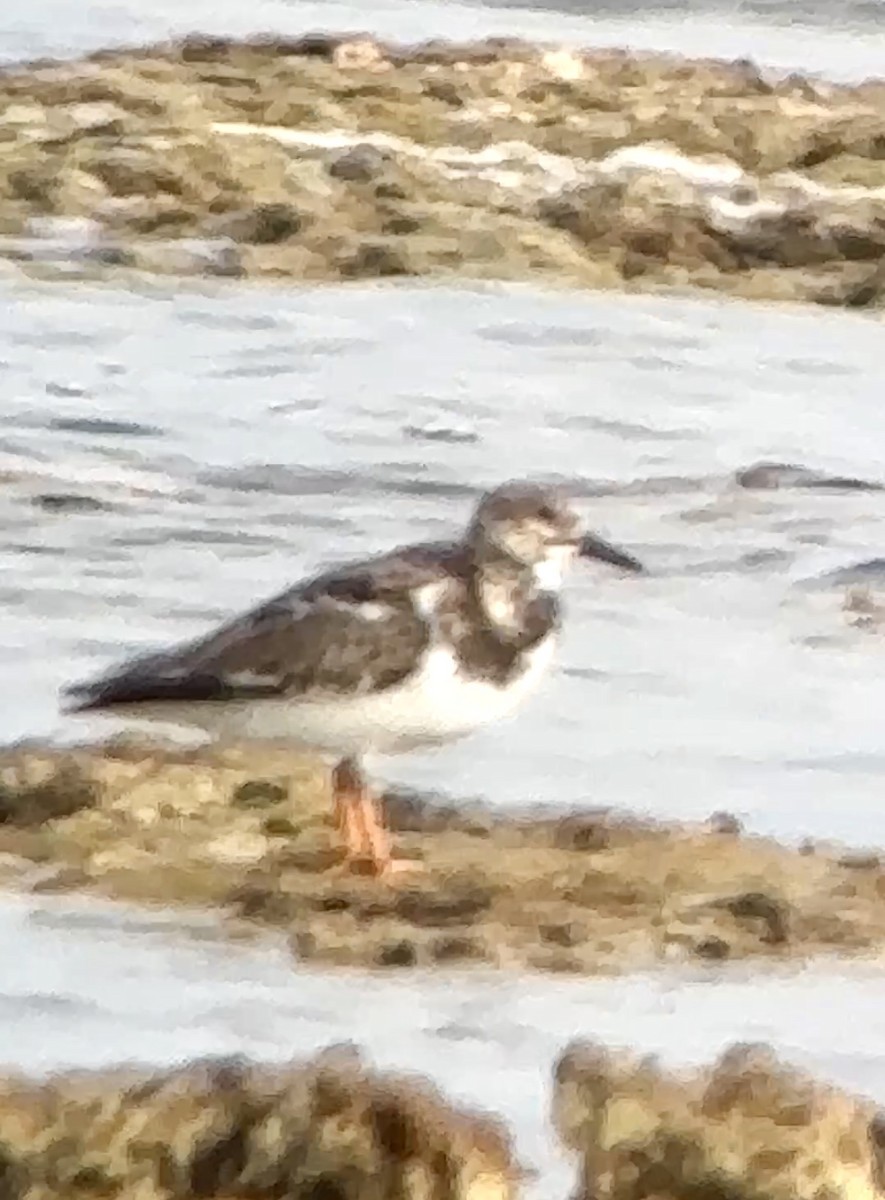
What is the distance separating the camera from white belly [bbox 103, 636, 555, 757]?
1.17m

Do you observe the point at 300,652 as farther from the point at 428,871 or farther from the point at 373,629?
the point at 428,871

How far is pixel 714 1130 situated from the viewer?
1141mm

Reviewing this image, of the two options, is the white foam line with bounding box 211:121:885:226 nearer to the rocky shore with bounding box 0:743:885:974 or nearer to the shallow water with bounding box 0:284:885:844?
the shallow water with bounding box 0:284:885:844

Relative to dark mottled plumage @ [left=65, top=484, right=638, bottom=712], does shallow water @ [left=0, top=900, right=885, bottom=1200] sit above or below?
below

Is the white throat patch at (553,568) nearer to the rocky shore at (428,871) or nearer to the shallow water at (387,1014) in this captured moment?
the rocky shore at (428,871)

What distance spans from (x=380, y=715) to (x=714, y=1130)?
1.10ft

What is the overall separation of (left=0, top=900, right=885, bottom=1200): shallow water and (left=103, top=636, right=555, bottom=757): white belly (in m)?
0.13

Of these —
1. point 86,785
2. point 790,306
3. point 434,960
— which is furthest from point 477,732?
point 790,306

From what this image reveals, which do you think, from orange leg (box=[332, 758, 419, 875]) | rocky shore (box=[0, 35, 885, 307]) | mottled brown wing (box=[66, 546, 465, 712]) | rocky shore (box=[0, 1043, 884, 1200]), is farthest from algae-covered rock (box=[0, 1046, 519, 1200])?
rocky shore (box=[0, 35, 885, 307])

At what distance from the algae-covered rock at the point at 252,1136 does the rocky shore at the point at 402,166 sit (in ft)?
1.73

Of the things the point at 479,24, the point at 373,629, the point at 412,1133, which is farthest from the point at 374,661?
the point at 479,24

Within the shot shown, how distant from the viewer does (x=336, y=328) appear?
3.96 feet

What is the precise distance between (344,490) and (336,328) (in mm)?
109

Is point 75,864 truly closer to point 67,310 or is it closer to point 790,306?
point 67,310
